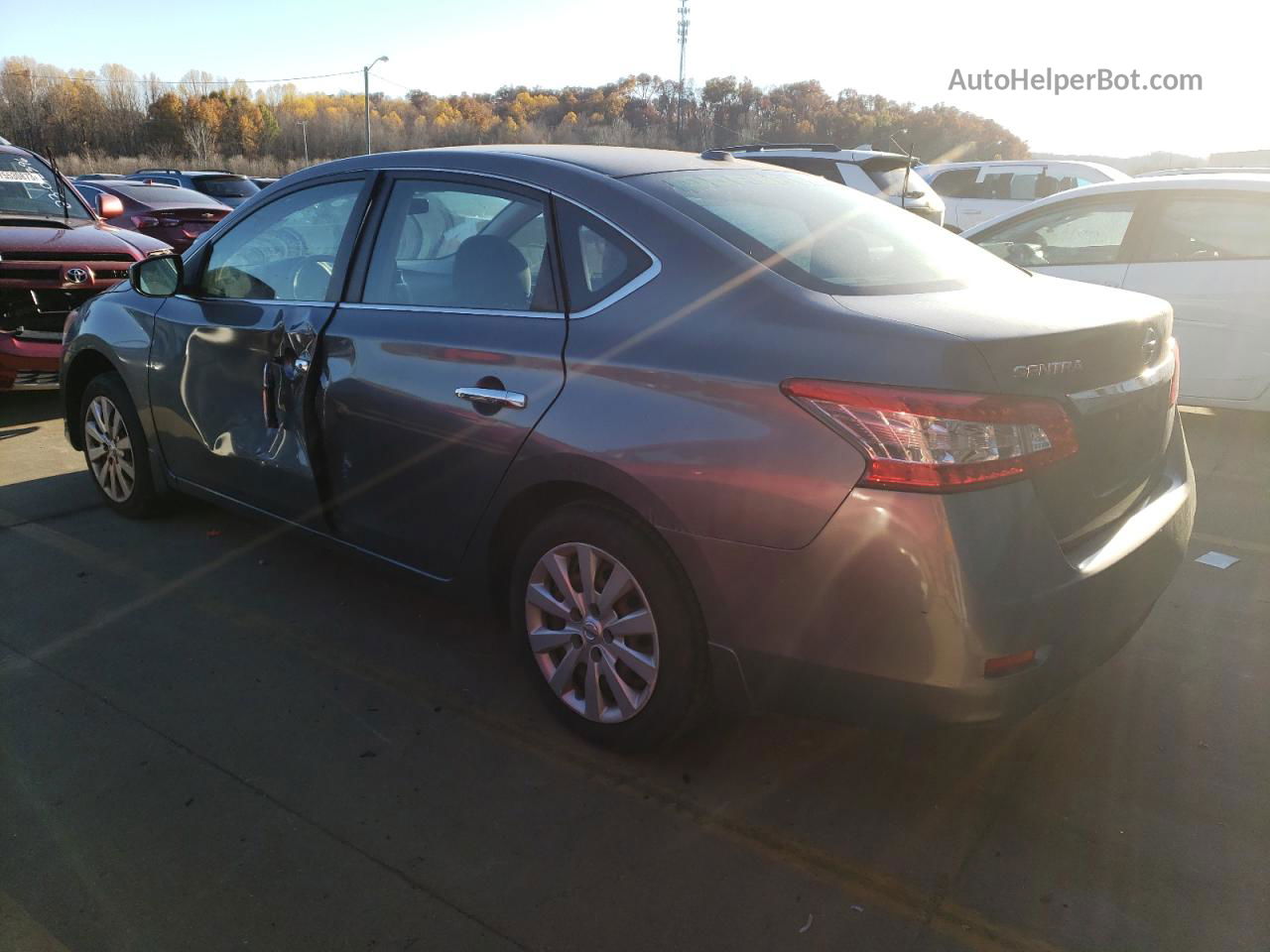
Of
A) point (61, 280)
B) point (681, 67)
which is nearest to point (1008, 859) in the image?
point (61, 280)

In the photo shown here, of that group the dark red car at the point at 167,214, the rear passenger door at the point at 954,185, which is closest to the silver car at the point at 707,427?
the dark red car at the point at 167,214

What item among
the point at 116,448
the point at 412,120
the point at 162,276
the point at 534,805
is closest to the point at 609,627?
the point at 534,805

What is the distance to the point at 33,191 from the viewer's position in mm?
7672

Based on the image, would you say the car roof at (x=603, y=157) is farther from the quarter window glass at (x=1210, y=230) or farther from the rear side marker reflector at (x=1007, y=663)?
the quarter window glass at (x=1210, y=230)

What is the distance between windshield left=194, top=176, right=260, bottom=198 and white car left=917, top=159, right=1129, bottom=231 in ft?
38.6

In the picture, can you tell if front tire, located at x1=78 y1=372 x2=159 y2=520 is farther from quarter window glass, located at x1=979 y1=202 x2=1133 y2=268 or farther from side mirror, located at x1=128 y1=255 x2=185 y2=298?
quarter window glass, located at x1=979 y1=202 x2=1133 y2=268

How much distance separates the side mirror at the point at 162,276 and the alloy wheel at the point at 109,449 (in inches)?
25.8

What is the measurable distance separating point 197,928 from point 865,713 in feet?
5.19

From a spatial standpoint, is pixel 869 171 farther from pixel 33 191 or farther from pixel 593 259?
pixel 593 259

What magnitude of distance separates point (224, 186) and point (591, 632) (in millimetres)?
17541

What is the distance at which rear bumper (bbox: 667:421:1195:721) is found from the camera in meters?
2.16

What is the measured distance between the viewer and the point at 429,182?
10.8 feet

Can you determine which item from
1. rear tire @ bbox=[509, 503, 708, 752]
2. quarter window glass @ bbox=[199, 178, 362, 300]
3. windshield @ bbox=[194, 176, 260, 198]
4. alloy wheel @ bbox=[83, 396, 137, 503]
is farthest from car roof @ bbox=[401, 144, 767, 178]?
windshield @ bbox=[194, 176, 260, 198]

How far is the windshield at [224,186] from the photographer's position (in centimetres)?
1762
